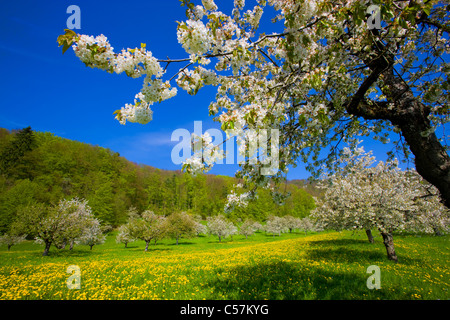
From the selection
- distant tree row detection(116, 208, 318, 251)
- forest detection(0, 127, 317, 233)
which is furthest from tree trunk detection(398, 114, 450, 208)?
forest detection(0, 127, 317, 233)

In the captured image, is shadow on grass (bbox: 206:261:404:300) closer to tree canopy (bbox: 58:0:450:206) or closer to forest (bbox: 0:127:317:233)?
tree canopy (bbox: 58:0:450:206)

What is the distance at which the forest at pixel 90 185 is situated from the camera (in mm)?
42750

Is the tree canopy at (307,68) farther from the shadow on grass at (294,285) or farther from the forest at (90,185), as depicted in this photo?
the forest at (90,185)

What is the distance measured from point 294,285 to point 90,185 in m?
61.0

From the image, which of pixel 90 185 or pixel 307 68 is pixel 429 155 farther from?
pixel 90 185

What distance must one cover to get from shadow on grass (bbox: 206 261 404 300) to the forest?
19.1 meters

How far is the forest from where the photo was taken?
4275cm

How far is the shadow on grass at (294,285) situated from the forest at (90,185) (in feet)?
62.5

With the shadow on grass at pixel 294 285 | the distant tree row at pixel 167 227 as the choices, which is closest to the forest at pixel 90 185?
the distant tree row at pixel 167 227

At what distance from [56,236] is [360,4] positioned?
95.8 feet

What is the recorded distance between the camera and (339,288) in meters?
7.20

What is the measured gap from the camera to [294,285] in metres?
7.58

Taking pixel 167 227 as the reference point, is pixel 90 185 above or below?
above

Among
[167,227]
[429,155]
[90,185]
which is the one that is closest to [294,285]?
[429,155]
